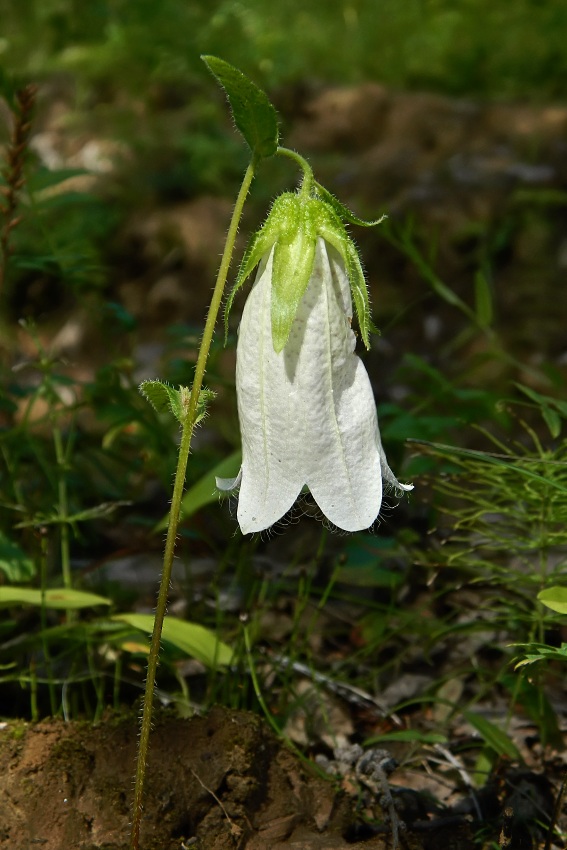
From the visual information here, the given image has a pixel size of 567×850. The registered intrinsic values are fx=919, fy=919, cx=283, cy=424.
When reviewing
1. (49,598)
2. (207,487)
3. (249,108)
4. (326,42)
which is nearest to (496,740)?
(207,487)

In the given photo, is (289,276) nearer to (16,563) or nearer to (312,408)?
(312,408)

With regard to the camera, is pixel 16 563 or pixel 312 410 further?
pixel 16 563

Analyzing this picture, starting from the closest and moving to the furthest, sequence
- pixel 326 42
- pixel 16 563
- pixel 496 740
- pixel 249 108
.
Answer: pixel 249 108 → pixel 496 740 → pixel 16 563 → pixel 326 42

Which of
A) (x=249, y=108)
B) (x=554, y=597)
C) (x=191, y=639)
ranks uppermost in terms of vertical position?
(x=249, y=108)

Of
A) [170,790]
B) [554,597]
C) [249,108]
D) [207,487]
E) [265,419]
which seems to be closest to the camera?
[249,108]

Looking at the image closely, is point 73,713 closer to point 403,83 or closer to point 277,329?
point 277,329

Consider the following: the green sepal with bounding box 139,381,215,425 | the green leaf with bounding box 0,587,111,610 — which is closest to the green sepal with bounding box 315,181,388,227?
the green sepal with bounding box 139,381,215,425

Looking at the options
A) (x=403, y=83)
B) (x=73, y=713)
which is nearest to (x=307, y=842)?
(x=73, y=713)
